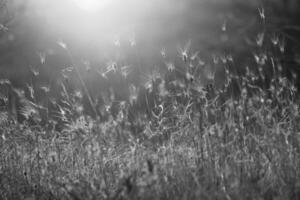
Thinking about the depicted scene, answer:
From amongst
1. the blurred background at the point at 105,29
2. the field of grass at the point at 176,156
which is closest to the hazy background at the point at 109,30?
the blurred background at the point at 105,29

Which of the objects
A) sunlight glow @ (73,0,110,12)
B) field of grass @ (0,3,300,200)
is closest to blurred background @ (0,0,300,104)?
sunlight glow @ (73,0,110,12)

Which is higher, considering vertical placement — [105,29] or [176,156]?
[105,29]

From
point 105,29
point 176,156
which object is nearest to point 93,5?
point 105,29

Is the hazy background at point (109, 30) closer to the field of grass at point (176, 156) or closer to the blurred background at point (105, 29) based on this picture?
the blurred background at point (105, 29)

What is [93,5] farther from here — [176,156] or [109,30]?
[176,156]

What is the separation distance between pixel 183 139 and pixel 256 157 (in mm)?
956

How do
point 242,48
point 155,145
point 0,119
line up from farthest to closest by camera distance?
point 242,48 → point 0,119 → point 155,145

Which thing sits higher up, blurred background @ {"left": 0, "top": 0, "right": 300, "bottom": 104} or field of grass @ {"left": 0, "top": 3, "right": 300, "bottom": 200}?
blurred background @ {"left": 0, "top": 0, "right": 300, "bottom": 104}

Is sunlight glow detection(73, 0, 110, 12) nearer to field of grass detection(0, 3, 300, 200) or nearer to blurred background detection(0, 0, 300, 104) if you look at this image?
blurred background detection(0, 0, 300, 104)

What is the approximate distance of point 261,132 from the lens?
3.61 metres

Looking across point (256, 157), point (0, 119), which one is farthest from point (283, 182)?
point (0, 119)

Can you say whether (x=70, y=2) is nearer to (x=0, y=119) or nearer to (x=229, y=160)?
(x=0, y=119)

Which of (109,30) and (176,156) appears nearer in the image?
(176,156)

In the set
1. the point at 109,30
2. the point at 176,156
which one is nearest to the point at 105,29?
the point at 109,30
